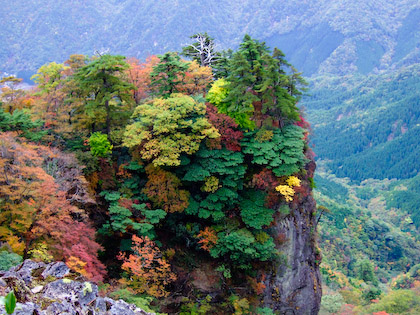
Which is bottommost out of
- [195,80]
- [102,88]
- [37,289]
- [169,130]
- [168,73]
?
[37,289]

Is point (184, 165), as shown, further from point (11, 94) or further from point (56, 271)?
point (11, 94)

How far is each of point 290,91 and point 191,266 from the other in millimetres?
15213

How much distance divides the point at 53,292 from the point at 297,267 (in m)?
21.1

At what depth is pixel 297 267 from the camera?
2986 centimetres

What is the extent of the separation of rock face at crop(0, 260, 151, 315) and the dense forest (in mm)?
8163

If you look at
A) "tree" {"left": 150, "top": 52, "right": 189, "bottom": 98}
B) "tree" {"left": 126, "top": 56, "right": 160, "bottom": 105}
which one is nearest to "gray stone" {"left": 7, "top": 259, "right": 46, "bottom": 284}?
"tree" {"left": 150, "top": 52, "right": 189, "bottom": 98}

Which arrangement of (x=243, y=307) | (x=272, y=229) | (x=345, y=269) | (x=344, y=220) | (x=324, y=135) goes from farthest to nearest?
(x=324, y=135), (x=344, y=220), (x=345, y=269), (x=272, y=229), (x=243, y=307)

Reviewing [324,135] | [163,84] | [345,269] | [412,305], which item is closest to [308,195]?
[163,84]

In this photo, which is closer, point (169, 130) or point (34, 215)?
point (34, 215)

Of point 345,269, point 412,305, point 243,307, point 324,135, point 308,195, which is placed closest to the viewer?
point 243,307

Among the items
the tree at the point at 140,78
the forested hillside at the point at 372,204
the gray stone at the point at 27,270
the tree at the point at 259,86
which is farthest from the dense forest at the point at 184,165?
the gray stone at the point at 27,270

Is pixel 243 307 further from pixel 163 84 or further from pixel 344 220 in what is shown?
pixel 344 220

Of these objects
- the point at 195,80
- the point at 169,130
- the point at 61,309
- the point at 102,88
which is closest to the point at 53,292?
the point at 61,309

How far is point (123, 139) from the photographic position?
Result: 88.4 feet
